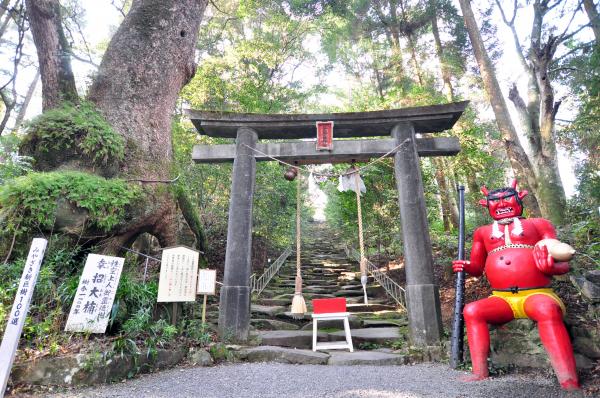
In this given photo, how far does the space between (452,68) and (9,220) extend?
12.5m

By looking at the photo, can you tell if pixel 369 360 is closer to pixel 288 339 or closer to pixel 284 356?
pixel 284 356

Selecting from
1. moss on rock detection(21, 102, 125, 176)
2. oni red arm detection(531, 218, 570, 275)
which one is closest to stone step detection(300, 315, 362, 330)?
oni red arm detection(531, 218, 570, 275)

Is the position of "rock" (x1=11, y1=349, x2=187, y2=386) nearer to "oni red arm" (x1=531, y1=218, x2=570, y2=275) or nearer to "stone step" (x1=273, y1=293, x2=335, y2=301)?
"stone step" (x1=273, y1=293, x2=335, y2=301)

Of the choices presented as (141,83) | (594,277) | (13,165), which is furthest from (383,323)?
(13,165)

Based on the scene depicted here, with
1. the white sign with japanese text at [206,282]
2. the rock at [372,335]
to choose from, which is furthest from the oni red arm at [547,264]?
the white sign with japanese text at [206,282]

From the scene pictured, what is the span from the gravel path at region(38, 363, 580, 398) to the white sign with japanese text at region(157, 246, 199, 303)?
3.40 feet

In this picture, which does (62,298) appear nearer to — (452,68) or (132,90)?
(132,90)

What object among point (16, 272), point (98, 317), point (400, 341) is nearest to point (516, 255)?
point (400, 341)

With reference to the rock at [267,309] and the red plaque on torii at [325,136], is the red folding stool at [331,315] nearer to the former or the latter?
the rock at [267,309]

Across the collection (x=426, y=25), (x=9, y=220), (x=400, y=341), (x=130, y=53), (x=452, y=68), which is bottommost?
(x=400, y=341)

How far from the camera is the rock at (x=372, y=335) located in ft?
18.4

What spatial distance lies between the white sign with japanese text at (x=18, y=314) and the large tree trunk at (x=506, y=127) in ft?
28.6

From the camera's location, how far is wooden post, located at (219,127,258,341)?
213 inches

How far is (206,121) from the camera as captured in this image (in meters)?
6.18
